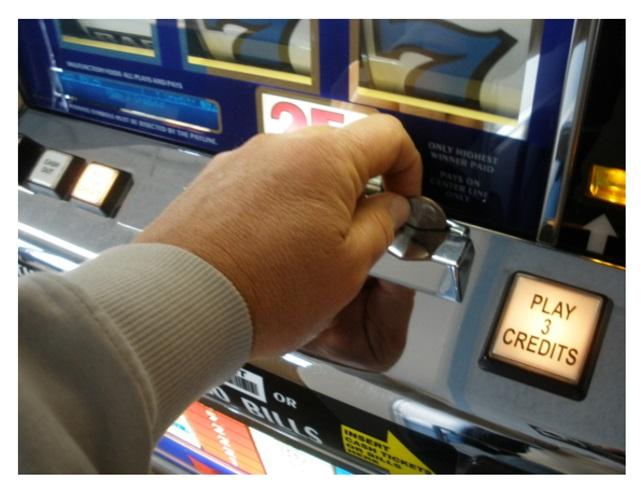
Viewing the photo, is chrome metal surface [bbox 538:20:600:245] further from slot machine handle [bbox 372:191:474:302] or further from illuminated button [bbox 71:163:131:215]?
illuminated button [bbox 71:163:131:215]

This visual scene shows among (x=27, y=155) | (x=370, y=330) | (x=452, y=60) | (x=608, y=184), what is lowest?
(x=370, y=330)

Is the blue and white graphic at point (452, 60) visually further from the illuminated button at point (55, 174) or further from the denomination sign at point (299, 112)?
the illuminated button at point (55, 174)

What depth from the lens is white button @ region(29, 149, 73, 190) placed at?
1135 mm

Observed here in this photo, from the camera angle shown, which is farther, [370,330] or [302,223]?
[370,330]

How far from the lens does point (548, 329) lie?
79 centimetres

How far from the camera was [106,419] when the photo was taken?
0.65 m

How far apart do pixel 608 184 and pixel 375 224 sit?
0.26 m

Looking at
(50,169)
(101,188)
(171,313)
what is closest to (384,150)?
(171,313)

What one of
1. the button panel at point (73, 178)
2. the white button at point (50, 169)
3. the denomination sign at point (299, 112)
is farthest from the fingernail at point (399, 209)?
the white button at point (50, 169)

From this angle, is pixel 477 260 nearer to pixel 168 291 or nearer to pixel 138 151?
pixel 168 291

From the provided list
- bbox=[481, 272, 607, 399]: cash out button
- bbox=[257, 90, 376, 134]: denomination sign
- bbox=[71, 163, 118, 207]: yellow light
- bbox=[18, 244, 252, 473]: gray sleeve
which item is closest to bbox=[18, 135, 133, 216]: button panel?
bbox=[71, 163, 118, 207]: yellow light

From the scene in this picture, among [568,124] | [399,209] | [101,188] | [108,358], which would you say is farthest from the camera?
[101,188]

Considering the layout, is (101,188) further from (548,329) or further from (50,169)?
(548,329)
